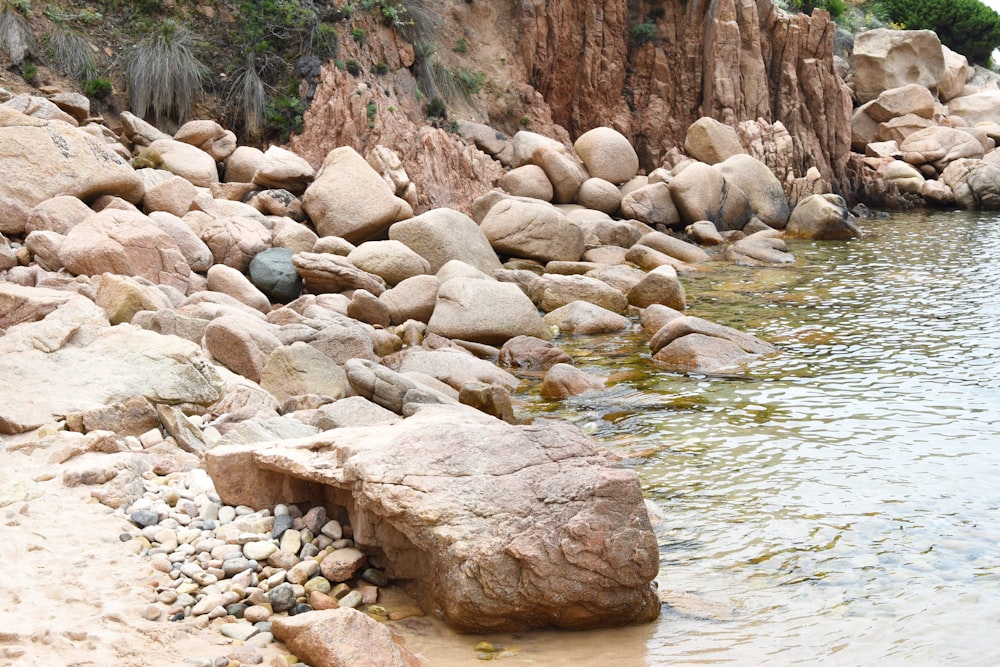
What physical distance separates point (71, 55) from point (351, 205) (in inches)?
214

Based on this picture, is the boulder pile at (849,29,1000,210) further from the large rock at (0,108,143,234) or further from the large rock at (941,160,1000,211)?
the large rock at (0,108,143,234)

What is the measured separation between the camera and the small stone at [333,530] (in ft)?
15.2

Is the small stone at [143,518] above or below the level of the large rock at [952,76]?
below

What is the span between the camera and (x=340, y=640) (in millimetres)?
3771

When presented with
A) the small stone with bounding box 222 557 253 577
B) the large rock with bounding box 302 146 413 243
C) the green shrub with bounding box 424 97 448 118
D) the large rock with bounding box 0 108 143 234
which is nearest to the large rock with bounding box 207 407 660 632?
the small stone with bounding box 222 557 253 577

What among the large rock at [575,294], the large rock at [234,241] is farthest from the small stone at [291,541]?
the large rock at [575,294]

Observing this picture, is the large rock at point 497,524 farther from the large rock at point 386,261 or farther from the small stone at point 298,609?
the large rock at point 386,261

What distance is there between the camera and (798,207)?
65.8ft

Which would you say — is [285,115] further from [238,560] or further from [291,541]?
[238,560]

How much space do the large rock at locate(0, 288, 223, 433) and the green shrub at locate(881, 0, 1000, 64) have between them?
3714 cm

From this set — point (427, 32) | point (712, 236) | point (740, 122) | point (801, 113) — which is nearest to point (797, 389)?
point (712, 236)

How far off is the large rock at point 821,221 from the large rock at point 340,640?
17.3 metres

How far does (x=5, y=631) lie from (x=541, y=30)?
72.8 feet

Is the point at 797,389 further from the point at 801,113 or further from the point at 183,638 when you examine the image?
the point at 801,113
